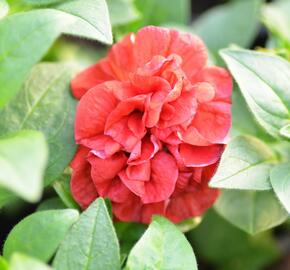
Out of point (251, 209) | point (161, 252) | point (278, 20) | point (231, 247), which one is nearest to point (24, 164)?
point (161, 252)

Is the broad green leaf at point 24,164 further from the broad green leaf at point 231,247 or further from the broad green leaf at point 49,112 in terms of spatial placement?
the broad green leaf at point 231,247

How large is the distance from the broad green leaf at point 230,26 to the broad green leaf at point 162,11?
6 cm

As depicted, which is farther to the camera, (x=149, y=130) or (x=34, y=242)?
(x=149, y=130)

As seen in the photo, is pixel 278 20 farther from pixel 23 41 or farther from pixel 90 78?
pixel 23 41

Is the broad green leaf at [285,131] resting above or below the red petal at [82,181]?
above

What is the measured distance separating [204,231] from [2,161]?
0.84 meters

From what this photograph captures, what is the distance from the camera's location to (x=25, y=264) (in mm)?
592

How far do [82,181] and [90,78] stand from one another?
15 centimetres

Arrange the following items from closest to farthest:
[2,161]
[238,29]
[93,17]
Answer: [2,161]
[93,17]
[238,29]

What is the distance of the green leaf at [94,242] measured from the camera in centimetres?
70

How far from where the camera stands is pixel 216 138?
31.6 inches

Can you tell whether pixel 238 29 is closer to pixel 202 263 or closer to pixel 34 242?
pixel 202 263

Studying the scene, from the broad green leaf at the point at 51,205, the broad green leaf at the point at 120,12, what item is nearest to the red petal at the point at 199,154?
the broad green leaf at the point at 51,205

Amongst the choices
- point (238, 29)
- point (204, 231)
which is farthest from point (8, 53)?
point (204, 231)
